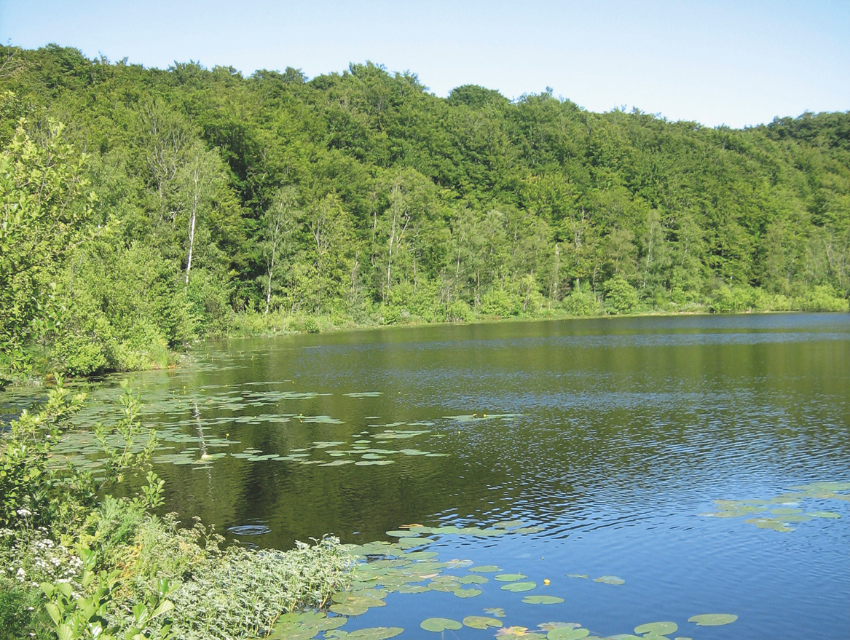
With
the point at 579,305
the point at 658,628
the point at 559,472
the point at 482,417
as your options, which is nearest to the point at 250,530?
the point at 658,628

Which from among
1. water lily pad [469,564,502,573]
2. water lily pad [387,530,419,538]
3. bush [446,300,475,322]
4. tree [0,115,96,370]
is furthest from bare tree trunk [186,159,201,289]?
water lily pad [469,564,502,573]

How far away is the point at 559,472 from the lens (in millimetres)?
14312

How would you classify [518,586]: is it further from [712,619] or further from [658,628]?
[712,619]

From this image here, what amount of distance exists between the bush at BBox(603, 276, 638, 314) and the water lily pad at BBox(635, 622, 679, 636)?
303 feet

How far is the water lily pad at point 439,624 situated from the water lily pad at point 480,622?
3.6 inches

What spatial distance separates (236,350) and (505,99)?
10615 cm

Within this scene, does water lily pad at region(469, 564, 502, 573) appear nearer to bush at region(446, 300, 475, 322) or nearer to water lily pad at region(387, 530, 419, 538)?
water lily pad at region(387, 530, 419, 538)

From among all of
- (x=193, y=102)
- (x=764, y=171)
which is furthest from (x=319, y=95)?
(x=764, y=171)

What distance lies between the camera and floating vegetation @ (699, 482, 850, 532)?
35.7 feet

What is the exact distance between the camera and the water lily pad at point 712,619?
7.57 metres

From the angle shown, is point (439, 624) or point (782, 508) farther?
point (782, 508)

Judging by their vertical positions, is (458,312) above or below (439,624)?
above

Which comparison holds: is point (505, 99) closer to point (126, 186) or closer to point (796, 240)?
point (796, 240)

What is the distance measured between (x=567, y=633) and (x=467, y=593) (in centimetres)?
140
